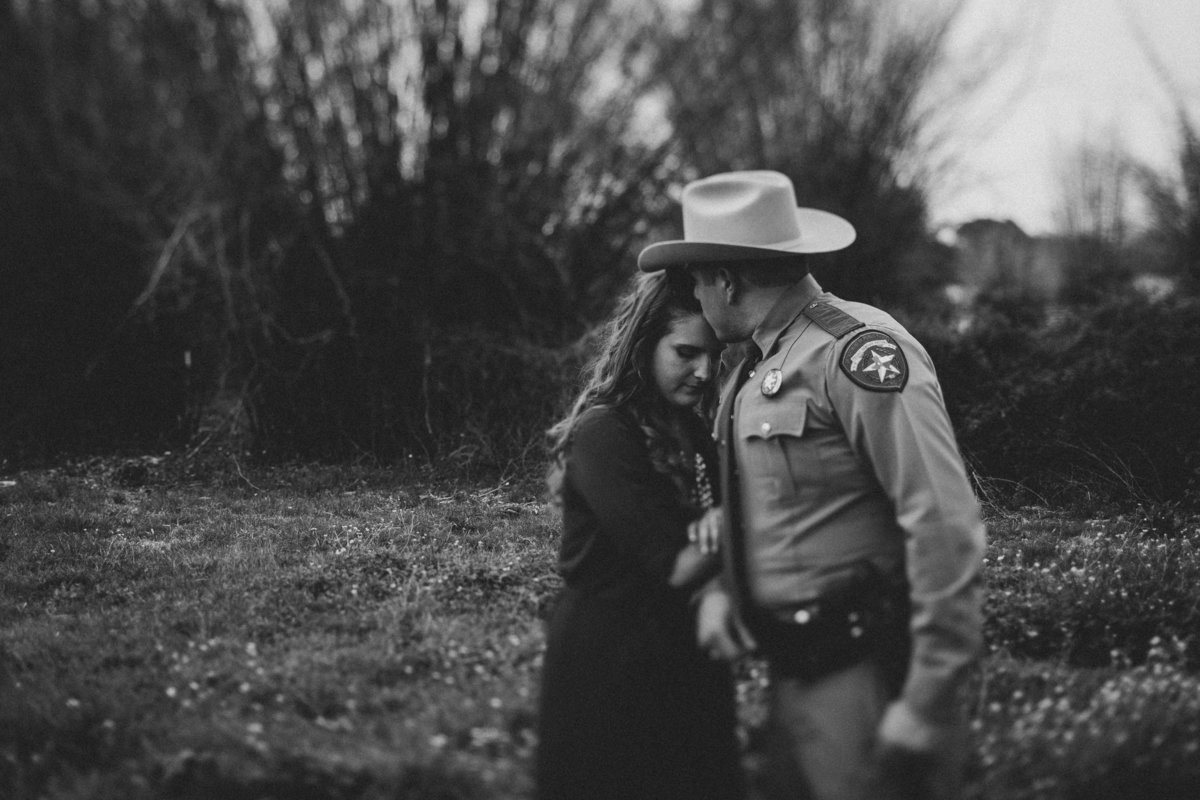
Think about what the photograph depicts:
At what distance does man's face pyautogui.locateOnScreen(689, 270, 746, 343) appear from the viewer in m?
3.07

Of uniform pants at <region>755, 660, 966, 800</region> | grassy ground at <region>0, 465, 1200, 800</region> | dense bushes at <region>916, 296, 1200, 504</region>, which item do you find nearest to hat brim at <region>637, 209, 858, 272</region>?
uniform pants at <region>755, 660, 966, 800</region>

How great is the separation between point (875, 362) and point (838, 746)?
1025 mm

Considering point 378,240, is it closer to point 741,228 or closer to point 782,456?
point 741,228

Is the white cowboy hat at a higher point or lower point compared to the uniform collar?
higher

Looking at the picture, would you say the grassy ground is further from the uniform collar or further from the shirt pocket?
the uniform collar

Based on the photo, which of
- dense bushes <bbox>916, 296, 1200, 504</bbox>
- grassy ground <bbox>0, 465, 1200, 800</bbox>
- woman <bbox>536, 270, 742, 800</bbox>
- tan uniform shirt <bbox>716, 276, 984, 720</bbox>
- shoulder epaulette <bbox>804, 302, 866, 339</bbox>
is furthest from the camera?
dense bushes <bbox>916, 296, 1200, 504</bbox>

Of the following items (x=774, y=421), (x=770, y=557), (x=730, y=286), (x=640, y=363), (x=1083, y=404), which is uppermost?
(x=730, y=286)

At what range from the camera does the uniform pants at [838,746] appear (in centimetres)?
240

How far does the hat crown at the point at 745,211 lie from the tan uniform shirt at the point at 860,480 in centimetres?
23

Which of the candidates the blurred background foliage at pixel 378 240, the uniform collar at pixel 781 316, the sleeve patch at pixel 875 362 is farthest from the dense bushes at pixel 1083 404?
the sleeve patch at pixel 875 362

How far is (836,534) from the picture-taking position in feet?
8.75

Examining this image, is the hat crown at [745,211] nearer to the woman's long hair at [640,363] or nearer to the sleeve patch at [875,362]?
the woman's long hair at [640,363]

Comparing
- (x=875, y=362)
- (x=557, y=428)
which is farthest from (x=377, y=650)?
(x=875, y=362)

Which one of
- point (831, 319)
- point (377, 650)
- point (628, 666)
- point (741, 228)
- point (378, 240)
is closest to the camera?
point (628, 666)
